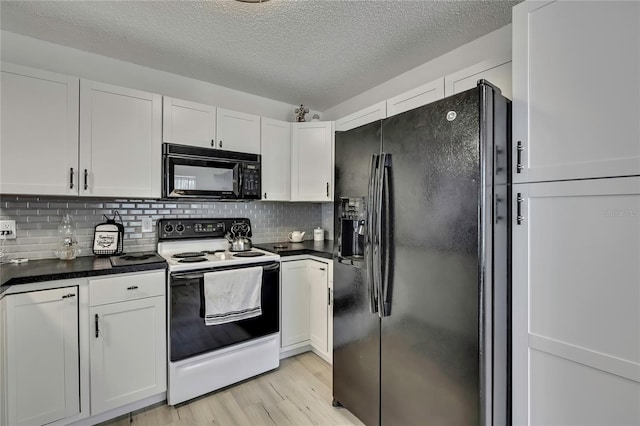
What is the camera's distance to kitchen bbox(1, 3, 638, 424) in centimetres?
96

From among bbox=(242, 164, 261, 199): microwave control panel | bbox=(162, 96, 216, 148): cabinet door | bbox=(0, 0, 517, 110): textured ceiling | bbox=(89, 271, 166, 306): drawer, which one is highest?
bbox=(0, 0, 517, 110): textured ceiling

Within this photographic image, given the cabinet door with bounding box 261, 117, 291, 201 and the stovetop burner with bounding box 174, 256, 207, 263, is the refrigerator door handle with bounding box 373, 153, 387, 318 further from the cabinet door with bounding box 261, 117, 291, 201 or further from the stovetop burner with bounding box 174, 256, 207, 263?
the cabinet door with bounding box 261, 117, 291, 201

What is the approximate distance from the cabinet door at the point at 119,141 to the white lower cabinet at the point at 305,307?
49.6 inches

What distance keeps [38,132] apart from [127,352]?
1.45m

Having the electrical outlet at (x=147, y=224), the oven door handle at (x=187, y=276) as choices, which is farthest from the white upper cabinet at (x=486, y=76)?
the electrical outlet at (x=147, y=224)

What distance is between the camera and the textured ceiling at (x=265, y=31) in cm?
172

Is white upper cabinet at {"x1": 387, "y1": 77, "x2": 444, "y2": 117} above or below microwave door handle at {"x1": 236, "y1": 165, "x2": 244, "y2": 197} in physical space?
above

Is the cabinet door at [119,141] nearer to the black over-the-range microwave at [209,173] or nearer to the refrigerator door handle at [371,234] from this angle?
the black over-the-range microwave at [209,173]

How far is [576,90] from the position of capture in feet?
3.44

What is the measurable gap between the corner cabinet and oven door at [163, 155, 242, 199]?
91 centimetres

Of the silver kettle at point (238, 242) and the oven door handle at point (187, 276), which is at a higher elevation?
the silver kettle at point (238, 242)

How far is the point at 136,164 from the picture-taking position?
6.95 feet

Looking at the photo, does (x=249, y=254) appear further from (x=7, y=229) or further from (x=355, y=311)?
(x=7, y=229)

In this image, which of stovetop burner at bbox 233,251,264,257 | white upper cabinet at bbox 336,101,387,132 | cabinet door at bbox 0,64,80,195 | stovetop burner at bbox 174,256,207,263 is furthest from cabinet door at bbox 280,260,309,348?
cabinet door at bbox 0,64,80,195
